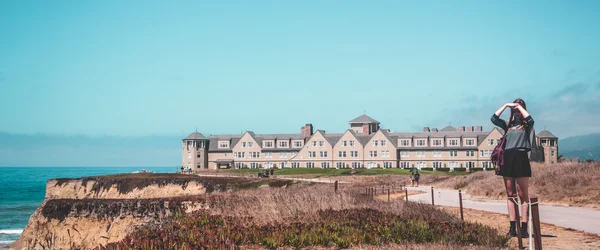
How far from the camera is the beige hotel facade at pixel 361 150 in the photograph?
9256 cm

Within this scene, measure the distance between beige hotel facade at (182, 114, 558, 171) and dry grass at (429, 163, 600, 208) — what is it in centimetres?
6248

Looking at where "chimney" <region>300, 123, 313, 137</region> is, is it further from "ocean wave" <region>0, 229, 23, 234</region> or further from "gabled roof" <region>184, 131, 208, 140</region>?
"ocean wave" <region>0, 229, 23, 234</region>

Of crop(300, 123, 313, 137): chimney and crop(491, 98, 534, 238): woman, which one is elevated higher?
crop(300, 123, 313, 137): chimney

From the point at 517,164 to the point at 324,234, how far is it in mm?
4238

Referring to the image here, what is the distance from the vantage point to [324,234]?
12.0 meters

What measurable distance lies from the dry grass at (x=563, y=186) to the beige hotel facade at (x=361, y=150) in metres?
62.5

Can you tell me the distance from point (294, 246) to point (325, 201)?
16.6 ft

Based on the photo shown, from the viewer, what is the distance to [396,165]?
93.6 metres

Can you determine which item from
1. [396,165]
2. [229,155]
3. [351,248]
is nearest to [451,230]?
[351,248]

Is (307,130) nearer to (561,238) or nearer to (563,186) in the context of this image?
(563,186)

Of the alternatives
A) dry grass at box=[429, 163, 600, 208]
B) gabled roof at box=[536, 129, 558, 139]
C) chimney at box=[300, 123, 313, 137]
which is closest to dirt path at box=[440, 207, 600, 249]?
dry grass at box=[429, 163, 600, 208]

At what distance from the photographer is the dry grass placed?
23.4 metres

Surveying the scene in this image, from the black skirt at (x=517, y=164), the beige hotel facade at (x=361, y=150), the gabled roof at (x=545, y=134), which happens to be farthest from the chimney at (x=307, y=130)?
the black skirt at (x=517, y=164)

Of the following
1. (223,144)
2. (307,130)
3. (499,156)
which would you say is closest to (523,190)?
(499,156)
